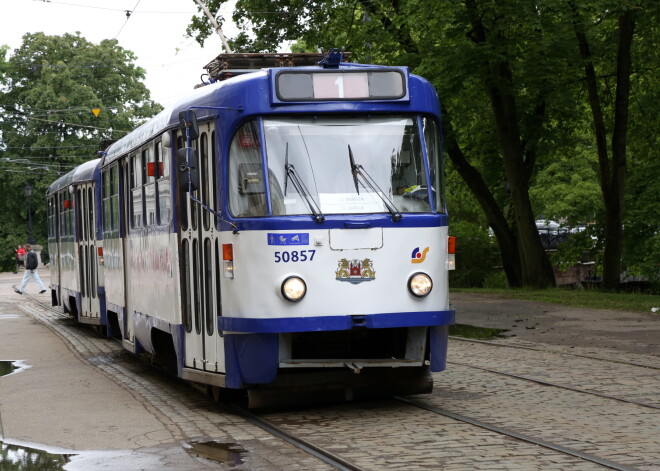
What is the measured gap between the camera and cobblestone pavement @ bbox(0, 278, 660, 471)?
793cm

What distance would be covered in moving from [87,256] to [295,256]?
11.8 m

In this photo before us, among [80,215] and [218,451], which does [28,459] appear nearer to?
[218,451]

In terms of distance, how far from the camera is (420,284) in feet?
32.6

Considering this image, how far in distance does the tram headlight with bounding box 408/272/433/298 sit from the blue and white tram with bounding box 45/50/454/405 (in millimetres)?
12

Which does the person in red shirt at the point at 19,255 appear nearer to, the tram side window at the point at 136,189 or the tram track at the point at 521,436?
the tram side window at the point at 136,189

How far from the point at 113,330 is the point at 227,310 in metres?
8.01

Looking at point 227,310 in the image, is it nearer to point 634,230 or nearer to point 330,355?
point 330,355

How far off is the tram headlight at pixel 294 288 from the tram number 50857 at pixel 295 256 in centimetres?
15

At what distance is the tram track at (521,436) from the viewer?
7.54m

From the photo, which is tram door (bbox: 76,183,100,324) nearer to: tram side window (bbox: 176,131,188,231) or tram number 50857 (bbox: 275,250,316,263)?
tram side window (bbox: 176,131,188,231)

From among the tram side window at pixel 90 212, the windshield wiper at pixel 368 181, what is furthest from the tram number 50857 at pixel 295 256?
the tram side window at pixel 90 212

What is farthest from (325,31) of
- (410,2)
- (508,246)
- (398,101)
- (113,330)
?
(398,101)

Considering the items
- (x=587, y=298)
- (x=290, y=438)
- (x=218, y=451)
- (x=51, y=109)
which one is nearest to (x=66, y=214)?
(x=587, y=298)

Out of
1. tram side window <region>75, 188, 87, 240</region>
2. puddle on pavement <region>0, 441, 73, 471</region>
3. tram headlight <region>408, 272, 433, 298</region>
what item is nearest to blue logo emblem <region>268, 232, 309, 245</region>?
tram headlight <region>408, 272, 433, 298</region>
